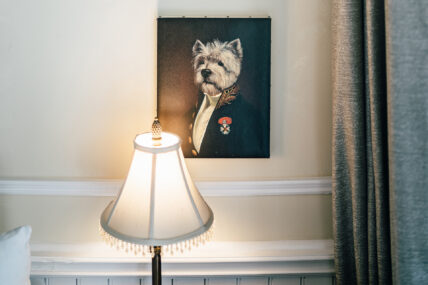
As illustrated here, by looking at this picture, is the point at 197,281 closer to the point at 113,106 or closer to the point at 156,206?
the point at 156,206

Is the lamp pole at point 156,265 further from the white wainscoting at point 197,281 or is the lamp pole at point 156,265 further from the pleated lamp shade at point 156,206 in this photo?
the white wainscoting at point 197,281

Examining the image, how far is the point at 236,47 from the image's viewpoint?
1167 millimetres

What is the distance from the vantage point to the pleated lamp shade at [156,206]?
2.93 feet

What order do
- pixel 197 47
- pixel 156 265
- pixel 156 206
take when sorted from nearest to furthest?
pixel 156 206 < pixel 156 265 < pixel 197 47

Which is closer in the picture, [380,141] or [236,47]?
→ [380,141]

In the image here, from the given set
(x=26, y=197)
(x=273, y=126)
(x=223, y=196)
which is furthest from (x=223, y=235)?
(x=26, y=197)

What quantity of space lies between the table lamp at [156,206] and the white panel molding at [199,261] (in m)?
→ 0.29

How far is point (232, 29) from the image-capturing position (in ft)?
3.81

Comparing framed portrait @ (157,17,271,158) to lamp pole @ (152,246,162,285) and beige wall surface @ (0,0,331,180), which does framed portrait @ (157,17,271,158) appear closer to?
beige wall surface @ (0,0,331,180)

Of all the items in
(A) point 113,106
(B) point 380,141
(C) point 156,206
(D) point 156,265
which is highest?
(A) point 113,106

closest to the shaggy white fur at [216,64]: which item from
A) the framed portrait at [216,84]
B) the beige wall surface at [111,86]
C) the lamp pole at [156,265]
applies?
the framed portrait at [216,84]

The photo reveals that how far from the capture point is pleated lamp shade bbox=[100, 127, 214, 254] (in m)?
0.89

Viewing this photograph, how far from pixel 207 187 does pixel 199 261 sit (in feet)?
0.79

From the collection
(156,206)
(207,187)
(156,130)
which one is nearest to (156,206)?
(156,206)
